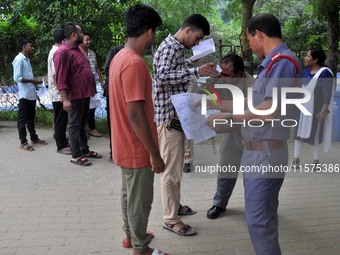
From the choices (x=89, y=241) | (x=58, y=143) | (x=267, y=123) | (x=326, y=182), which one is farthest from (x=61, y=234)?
(x=326, y=182)

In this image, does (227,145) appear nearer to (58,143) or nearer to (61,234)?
(61,234)

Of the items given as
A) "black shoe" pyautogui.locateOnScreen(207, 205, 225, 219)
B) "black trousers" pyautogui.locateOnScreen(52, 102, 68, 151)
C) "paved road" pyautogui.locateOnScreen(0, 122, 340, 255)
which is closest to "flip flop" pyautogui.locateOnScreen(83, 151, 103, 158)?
"paved road" pyautogui.locateOnScreen(0, 122, 340, 255)

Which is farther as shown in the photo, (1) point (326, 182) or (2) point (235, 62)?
(1) point (326, 182)

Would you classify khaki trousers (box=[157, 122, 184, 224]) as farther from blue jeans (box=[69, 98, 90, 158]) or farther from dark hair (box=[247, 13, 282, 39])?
blue jeans (box=[69, 98, 90, 158])

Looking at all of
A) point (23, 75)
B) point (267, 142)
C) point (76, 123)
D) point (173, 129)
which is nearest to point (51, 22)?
point (23, 75)

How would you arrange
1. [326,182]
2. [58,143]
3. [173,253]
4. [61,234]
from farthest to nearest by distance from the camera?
[58,143] → [326,182] → [61,234] → [173,253]

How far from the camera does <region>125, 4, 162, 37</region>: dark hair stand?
101 inches

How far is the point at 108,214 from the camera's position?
A: 12.6ft

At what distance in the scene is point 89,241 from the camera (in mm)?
3289

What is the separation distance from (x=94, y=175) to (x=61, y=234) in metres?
1.61

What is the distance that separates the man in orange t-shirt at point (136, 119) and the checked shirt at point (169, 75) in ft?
1.58

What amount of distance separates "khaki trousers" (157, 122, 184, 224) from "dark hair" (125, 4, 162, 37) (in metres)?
0.94

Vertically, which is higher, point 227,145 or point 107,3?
point 107,3

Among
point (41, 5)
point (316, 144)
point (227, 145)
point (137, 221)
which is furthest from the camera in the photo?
point (41, 5)
